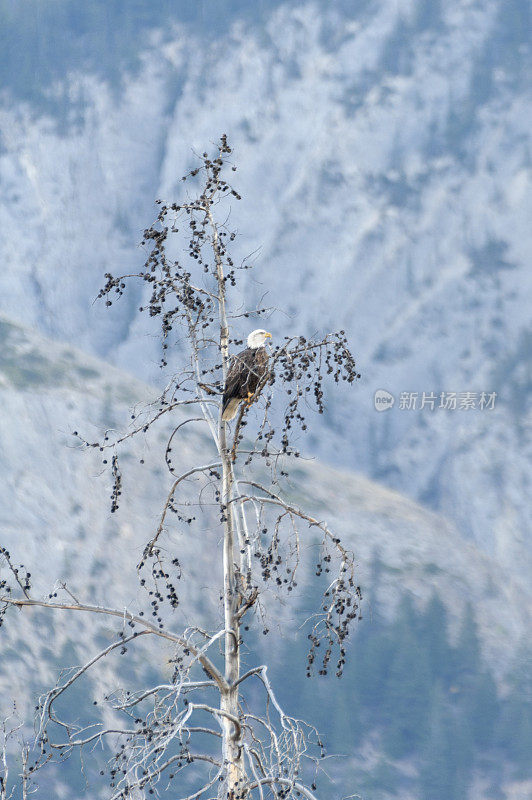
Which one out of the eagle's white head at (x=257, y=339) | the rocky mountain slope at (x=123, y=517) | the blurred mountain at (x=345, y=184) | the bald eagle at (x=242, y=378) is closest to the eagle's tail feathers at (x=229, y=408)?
the bald eagle at (x=242, y=378)

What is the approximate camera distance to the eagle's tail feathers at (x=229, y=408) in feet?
19.8

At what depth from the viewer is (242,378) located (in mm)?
5926

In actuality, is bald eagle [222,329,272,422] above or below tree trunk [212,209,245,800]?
above

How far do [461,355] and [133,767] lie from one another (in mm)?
27799

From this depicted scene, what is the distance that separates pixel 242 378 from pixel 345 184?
A: 28385 millimetres

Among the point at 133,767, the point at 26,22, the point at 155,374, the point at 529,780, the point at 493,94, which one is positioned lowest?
the point at 133,767

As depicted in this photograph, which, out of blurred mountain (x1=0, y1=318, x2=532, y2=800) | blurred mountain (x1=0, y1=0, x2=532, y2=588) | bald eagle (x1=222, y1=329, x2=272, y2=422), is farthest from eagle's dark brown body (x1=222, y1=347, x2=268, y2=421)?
blurred mountain (x1=0, y1=0, x2=532, y2=588)

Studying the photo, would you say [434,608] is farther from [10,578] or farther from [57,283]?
[57,283]

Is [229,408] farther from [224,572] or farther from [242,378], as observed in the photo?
[224,572]

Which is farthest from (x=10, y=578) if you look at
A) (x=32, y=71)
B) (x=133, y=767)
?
(x=133, y=767)

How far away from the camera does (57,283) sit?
33.9 m

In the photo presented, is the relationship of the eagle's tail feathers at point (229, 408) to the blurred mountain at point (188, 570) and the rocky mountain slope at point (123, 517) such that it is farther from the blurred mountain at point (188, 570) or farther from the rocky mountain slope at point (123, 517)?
the rocky mountain slope at point (123, 517)

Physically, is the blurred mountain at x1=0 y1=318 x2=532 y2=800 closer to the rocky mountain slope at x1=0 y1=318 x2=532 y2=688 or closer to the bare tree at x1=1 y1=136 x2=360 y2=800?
the rocky mountain slope at x1=0 y1=318 x2=532 y2=688

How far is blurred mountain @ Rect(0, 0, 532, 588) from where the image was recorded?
105 ft
